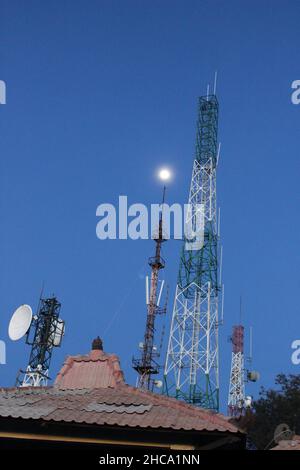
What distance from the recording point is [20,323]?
Answer: 24734mm

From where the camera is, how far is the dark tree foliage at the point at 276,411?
34875 millimetres

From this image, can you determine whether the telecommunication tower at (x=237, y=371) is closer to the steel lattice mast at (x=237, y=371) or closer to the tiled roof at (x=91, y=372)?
the steel lattice mast at (x=237, y=371)

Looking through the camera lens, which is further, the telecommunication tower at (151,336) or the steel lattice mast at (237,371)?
the steel lattice mast at (237,371)

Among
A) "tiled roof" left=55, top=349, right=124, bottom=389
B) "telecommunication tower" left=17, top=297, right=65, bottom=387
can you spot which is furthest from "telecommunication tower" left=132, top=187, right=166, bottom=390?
"tiled roof" left=55, top=349, right=124, bottom=389

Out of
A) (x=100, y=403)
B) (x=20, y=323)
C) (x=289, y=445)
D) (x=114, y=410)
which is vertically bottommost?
(x=289, y=445)

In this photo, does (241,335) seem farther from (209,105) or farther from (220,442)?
(220,442)

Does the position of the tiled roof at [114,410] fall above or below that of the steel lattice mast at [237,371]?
below

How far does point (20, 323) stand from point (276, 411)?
19485 millimetres

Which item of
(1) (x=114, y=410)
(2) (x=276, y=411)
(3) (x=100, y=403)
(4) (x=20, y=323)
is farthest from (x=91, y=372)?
(2) (x=276, y=411)

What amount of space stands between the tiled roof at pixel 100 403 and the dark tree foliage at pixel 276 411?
72.8 ft

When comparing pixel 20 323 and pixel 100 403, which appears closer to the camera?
pixel 100 403

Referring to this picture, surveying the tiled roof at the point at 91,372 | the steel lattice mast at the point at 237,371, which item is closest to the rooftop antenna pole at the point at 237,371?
the steel lattice mast at the point at 237,371

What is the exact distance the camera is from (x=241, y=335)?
52844mm

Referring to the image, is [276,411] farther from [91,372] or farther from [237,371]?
[91,372]
